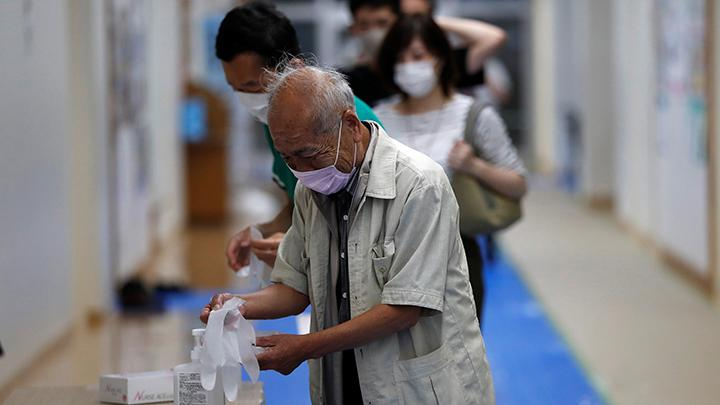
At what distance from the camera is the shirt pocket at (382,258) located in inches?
94.0

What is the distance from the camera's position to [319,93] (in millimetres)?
2318

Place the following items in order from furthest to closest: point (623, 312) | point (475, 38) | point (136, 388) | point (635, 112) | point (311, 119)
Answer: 1. point (635, 112)
2. point (623, 312)
3. point (475, 38)
4. point (136, 388)
5. point (311, 119)

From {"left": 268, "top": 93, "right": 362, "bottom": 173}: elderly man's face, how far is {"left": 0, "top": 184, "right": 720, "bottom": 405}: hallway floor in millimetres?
3207

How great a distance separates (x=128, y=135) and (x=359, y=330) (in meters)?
6.76

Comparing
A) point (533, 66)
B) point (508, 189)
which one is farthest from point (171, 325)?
point (533, 66)

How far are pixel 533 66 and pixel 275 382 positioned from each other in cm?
1957

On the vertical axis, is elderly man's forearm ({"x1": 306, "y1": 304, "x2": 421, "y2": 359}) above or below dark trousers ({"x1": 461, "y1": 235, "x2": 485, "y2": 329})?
above

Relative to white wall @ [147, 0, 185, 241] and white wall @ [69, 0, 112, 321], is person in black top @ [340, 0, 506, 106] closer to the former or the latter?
white wall @ [69, 0, 112, 321]

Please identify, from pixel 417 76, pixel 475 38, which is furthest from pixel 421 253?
pixel 475 38

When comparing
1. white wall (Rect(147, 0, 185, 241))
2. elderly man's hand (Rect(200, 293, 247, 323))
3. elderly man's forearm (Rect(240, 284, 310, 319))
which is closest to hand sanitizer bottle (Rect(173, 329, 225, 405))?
elderly man's hand (Rect(200, 293, 247, 323))

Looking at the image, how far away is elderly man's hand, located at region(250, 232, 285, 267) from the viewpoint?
299 cm

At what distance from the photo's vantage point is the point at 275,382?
3.05m

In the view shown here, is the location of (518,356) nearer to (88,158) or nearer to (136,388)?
(88,158)

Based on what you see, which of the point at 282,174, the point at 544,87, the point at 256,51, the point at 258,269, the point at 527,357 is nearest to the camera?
the point at 256,51
